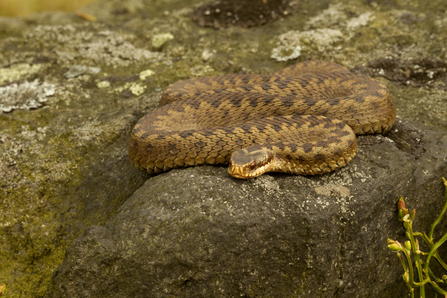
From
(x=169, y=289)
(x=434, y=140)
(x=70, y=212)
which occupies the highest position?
(x=434, y=140)

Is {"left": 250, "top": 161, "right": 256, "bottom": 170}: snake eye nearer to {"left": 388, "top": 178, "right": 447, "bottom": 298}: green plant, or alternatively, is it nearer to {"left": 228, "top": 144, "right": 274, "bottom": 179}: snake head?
{"left": 228, "top": 144, "right": 274, "bottom": 179}: snake head

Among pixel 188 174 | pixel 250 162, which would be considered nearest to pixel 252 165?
pixel 250 162

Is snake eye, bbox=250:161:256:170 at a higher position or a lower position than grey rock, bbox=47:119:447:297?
higher

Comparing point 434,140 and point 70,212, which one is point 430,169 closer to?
point 434,140

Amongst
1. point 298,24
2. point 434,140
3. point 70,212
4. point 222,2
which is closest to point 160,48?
point 222,2

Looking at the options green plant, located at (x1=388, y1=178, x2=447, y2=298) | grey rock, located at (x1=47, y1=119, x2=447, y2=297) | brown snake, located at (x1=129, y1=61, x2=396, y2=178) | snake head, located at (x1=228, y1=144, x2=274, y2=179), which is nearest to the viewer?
green plant, located at (x1=388, y1=178, x2=447, y2=298)

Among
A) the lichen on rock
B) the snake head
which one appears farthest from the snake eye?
the lichen on rock

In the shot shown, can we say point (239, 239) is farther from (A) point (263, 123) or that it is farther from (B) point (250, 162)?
(A) point (263, 123)
